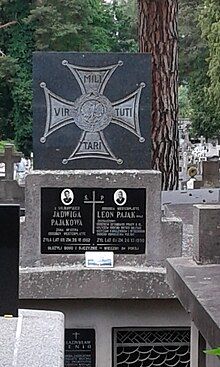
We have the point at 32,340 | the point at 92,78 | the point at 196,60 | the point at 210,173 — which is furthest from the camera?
the point at 196,60

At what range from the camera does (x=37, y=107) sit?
5.95m

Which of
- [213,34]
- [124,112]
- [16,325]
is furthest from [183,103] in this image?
[16,325]

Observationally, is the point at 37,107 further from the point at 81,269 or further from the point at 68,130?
the point at 81,269

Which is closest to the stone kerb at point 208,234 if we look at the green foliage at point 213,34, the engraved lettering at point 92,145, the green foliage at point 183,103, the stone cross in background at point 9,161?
the engraved lettering at point 92,145

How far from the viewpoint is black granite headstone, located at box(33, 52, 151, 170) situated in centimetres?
590

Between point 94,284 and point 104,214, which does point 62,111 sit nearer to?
point 104,214

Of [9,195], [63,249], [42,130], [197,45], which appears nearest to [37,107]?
[42,130]

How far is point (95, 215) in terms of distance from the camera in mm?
5773

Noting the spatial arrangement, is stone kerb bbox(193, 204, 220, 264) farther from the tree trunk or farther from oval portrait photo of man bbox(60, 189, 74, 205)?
the tree trunk

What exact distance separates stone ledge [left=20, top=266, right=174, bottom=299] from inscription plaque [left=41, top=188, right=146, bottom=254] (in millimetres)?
233

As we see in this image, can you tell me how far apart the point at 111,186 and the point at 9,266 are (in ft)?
9.58

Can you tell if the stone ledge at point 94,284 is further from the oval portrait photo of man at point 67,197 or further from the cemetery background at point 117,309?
the oval portrait photo of man at point 67,197

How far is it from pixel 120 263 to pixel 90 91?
1259mm

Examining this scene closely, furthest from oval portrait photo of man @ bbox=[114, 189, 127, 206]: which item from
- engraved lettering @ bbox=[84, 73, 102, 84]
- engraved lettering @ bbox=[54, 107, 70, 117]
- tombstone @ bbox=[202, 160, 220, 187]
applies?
tombstone @ bbox=[202, 160, 220, 187]
